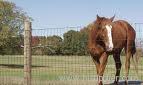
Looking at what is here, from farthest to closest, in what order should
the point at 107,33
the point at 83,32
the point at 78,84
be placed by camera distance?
the point at 78,84, the point at 83,32, the point at 107,33

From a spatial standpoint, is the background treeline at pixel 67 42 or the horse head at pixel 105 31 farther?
the background treeline at pixel 67 42

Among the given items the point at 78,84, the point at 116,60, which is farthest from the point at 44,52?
the point at 116,60

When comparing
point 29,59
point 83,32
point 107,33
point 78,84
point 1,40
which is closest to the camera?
point 29,59

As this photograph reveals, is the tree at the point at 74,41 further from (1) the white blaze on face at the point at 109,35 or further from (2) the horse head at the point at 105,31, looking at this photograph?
(1) the white blaze on face at the point at 109,35

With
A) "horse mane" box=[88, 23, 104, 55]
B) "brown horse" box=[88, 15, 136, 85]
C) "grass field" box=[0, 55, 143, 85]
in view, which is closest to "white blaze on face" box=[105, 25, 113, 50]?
"brown horse" box=[88, 15, 136, 85]

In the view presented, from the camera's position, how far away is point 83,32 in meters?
12.6

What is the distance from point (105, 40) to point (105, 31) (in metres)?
0.30

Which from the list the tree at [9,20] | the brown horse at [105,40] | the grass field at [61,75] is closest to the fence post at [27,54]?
the brown horse at [105,40]

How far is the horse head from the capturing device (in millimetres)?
11492

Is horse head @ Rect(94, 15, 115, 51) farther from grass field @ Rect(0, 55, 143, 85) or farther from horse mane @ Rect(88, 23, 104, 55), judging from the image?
grass field @ Rect(0, 55, 143, 85)

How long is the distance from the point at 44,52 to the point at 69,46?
1.85 metres

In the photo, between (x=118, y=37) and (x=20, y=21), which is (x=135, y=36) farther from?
(x=20, y=21)

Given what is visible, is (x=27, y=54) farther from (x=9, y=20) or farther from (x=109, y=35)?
(x=9, y=20)

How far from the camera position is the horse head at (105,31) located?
1149 centimetres
